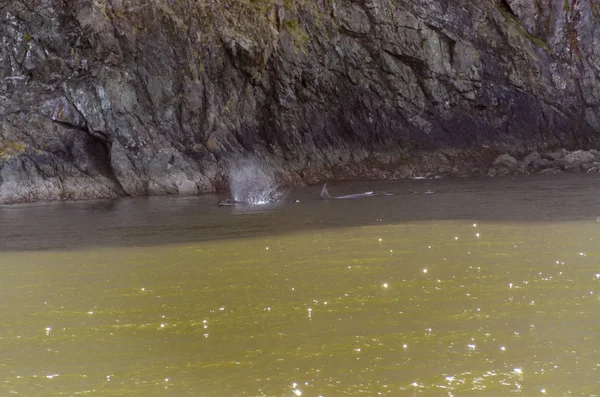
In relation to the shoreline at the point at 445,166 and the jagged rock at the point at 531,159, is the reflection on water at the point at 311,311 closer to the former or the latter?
the shoreline at the point at 445,166

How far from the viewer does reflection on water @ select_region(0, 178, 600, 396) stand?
397 cm

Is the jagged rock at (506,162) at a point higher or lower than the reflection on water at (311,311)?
lower

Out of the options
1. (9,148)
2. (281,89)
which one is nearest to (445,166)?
(281,89)

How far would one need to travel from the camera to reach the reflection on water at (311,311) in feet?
13.0

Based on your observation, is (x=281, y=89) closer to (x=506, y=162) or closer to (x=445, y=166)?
(x=445, y=166)

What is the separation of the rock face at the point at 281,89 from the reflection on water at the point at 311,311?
10775mm

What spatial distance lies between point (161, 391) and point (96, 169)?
58.7 ft

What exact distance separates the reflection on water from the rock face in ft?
35.3

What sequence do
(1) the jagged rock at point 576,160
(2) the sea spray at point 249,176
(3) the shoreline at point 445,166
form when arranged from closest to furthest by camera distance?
(2) the sea spray at point 249,176
(3) the shoreline at point 445,166
(1) the jagged rock at point 576,160

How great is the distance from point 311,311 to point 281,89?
1992 centimetres

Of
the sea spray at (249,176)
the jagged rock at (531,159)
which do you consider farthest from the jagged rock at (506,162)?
the sea spray at (249,176)

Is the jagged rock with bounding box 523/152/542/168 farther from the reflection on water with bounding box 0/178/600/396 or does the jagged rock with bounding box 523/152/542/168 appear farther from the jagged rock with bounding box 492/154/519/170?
the reflection on water with bounding box 0/178/600/396

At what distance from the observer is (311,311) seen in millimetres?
5398

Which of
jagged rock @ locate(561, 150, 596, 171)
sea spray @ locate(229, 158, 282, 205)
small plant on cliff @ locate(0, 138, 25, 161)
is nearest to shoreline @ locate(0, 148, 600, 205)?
jagged rock @ locate(561, 150, 596, 171)
